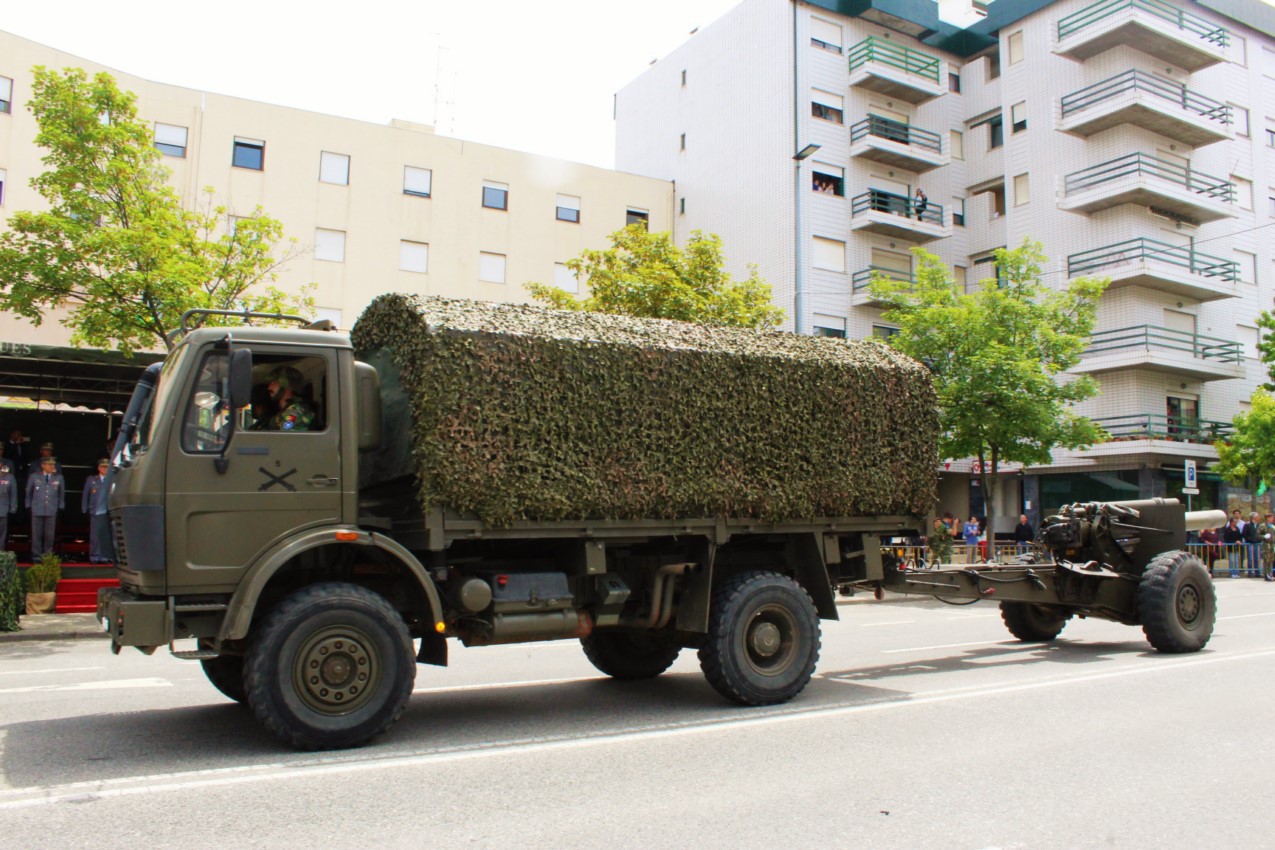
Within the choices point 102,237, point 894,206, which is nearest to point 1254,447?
point 894,206

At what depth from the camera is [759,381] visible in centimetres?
830

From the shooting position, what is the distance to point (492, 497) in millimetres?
6926

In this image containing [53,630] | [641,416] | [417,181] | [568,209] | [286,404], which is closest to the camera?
[286,404]

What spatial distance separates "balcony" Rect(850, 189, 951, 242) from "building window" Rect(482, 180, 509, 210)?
1250 cm

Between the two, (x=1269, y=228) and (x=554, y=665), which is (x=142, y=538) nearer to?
(x=554, y=665)

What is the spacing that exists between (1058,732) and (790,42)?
34.2 m

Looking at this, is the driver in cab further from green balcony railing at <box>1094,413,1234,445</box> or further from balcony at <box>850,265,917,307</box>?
balcony at <box>850,265,917,307</box>

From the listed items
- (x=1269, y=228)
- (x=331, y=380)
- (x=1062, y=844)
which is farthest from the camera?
(x=1269, y=228)

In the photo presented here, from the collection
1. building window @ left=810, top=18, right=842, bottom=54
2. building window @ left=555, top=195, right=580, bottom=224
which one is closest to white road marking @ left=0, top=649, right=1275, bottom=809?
building window @ left=555, top=195, right=580, bottom=224

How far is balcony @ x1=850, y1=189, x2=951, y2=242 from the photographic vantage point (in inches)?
1474

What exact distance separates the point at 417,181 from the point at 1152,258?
24281 mm

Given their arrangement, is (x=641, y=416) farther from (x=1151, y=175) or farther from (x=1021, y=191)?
(x=1021, y=191)

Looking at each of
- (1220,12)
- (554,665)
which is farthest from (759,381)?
(1220,12)

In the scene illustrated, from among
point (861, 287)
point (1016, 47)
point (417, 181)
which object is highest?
point (1016, 47)
